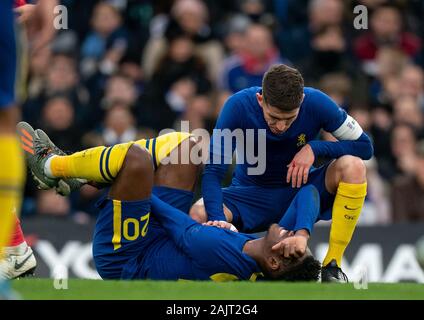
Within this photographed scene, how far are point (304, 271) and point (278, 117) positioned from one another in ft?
3.32

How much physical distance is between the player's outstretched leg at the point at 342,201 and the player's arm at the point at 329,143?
0.12 m

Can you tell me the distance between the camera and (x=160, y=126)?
1183cm

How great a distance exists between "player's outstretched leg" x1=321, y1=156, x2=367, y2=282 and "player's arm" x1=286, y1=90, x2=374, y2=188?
118mm

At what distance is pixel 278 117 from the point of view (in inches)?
286

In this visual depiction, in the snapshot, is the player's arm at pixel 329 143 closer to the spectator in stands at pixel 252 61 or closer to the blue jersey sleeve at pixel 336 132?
the blue jersey sleeve at pixel 336 132

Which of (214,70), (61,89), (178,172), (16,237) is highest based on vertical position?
(214,70)

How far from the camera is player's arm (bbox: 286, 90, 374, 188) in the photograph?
296 inches

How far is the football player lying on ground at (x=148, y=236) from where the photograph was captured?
6887 mm

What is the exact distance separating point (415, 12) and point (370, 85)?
52.7 inches

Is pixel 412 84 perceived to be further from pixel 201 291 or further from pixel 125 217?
pixel 201 291

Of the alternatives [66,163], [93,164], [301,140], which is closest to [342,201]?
[301,140]

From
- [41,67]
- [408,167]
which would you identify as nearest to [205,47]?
[41,67]

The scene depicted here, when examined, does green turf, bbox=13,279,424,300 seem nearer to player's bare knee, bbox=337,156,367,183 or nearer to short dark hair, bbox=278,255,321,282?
short dark hair, bbox=278,255,321,282

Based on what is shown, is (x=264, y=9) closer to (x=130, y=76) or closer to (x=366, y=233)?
(x=130, y=76)
